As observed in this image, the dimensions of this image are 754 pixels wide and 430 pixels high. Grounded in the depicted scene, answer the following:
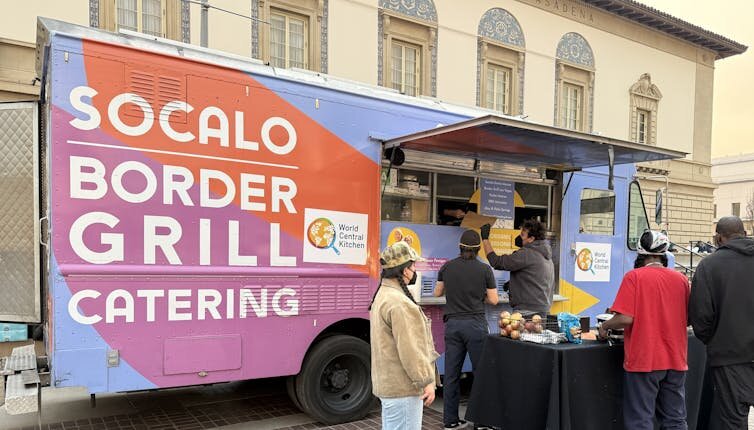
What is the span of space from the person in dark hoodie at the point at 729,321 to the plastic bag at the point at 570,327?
2.69 feet

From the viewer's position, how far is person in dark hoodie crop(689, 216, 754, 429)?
12.4 feet

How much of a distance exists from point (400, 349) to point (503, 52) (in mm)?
16276

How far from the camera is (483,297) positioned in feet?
16.0

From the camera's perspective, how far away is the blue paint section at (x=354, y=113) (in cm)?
491

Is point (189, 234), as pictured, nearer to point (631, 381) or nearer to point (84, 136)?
point (84, 136)

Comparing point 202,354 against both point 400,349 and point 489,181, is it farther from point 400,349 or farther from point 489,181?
point 489,181

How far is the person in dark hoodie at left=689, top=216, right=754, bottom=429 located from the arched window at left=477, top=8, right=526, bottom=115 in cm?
1354

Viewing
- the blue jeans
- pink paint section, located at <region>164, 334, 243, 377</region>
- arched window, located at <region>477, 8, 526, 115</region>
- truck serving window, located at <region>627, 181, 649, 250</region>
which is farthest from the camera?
arched window, located at <region>477, 8, 526, 115</region>

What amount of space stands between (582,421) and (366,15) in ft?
41.7

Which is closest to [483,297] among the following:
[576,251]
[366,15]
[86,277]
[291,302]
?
[291,302]

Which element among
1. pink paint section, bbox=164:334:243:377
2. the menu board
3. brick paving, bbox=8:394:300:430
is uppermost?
the menu board

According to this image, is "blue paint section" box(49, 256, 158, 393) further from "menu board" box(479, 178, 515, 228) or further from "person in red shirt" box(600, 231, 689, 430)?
"menu board" box(479, 178, 515, 228)

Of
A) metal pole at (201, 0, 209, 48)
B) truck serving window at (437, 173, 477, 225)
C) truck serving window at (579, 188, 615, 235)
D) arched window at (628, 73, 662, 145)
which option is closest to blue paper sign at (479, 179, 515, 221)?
truck serving window at (437, 173, 477, 225)

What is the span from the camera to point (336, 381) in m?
5.23
